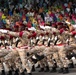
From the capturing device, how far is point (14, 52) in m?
12.8

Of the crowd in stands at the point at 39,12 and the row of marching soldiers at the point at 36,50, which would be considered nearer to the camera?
the row of marching soldiers at the point at 36,50

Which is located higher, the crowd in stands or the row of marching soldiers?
the crowd in stands

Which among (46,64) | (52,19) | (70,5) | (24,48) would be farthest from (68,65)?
(70,5)

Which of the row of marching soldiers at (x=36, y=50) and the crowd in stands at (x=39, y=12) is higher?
the crowd in stands at (x=39, y=12)

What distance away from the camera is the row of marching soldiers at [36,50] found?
508 inches

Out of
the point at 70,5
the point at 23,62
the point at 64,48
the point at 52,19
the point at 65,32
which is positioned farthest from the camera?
the point at 70,5

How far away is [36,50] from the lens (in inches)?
527

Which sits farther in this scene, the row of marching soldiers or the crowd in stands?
the crowd in stands

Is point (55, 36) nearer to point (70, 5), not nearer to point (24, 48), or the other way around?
point (24, 48)

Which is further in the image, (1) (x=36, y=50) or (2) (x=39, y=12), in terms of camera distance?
(2) (x=39, y=12)

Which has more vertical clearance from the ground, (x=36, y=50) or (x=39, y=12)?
(x=39, y=12)

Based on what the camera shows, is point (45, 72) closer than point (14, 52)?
No

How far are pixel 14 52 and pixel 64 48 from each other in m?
1.91

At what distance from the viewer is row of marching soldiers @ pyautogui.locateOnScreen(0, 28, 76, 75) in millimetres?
12914
